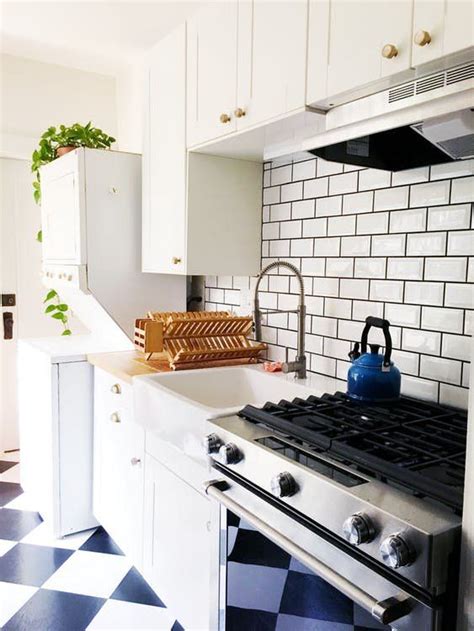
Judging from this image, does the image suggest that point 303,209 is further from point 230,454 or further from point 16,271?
point 16,271

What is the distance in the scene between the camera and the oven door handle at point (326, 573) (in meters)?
0.84

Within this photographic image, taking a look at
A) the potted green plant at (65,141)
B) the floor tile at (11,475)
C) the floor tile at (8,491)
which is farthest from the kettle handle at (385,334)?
the floor tile at (11,475)

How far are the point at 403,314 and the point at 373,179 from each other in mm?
→ 458

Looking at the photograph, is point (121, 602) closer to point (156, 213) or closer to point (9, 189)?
point (156, 213)

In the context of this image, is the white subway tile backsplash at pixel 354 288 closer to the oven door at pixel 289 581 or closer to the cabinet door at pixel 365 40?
the cabinet door at pixel 365 40

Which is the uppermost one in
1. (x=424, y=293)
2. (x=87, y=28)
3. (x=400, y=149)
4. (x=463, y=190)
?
(x=87, y=28)

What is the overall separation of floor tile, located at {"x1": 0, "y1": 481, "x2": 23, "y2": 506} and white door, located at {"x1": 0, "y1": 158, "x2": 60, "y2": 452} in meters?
0.46

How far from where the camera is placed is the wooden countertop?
2.01 meters

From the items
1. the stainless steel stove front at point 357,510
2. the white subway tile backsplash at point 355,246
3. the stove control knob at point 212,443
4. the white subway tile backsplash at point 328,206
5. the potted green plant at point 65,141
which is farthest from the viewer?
the potted green plant at point 65,141

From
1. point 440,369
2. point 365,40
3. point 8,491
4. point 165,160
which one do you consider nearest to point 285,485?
point 440,369

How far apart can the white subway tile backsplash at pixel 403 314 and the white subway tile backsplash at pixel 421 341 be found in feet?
0.08

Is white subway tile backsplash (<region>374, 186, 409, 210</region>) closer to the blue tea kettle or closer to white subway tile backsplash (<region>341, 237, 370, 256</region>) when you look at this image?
white subway tile backsplash (<region>341, 237, 370, 256</region>)

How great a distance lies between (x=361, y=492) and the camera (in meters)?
0.93

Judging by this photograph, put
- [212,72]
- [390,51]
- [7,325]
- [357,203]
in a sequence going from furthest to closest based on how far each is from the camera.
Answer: [7,325]
[212,72]
[357,203]
[390,51]
